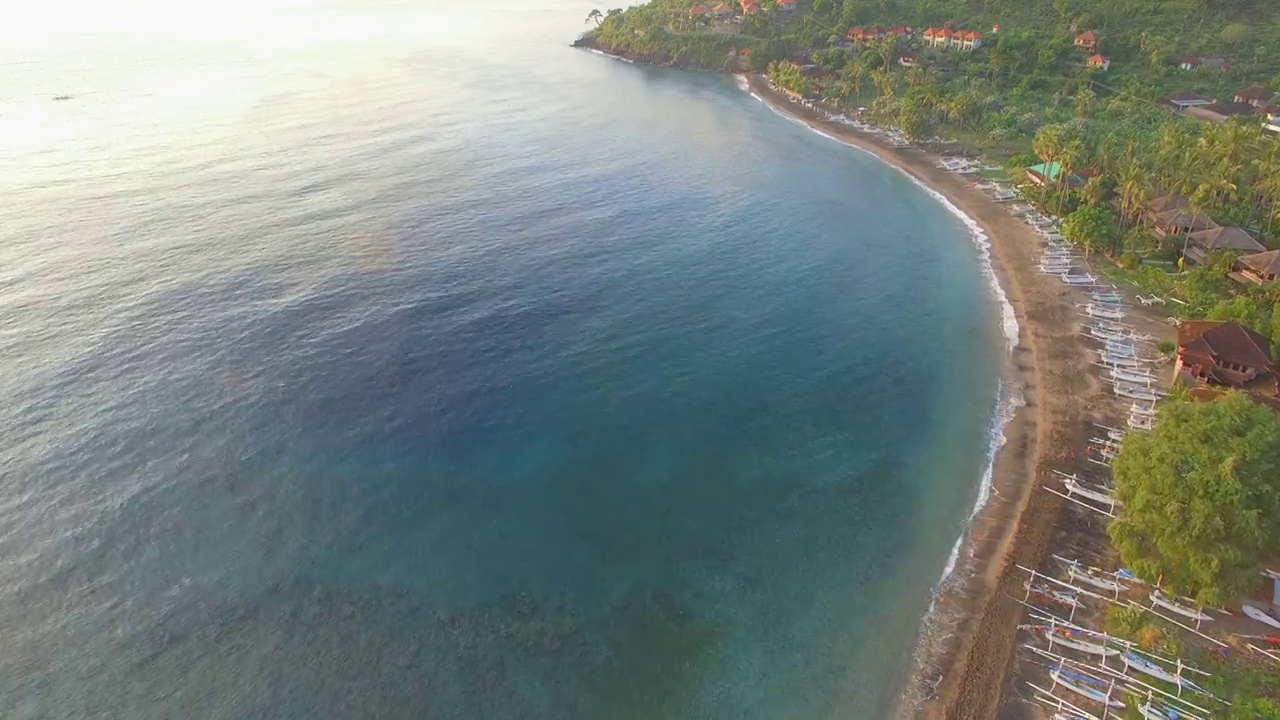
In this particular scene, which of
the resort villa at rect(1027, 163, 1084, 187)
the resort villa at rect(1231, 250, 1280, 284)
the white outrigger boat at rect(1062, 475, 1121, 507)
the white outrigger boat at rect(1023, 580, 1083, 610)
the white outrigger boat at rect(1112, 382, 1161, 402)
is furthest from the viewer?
the resort villa at rect(1027, 163, 1084, 187)

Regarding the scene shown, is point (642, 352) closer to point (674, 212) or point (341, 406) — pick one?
point (341, 406)

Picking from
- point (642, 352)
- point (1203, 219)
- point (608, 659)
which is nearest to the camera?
point (608, 659)

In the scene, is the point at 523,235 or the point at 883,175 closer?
the point at 523,235

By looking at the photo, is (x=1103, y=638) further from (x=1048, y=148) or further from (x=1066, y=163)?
(x=1048, y=148)

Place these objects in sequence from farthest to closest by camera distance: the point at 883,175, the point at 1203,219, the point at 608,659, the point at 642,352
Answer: the point at 883,175 → the point at 1203,219 → the point at 642,352 → the point at 608,659

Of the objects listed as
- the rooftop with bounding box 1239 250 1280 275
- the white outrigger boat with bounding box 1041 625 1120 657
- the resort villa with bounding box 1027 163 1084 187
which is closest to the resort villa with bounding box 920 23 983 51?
the resort villa with bounding box 1027 163 1084 187

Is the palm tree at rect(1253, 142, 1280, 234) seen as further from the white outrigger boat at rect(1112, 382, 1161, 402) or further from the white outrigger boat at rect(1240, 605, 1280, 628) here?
the white outrigger boat at rect(1240, 605, 1280, 628)

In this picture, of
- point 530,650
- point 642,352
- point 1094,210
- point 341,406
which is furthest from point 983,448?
Answer: point 341,406
